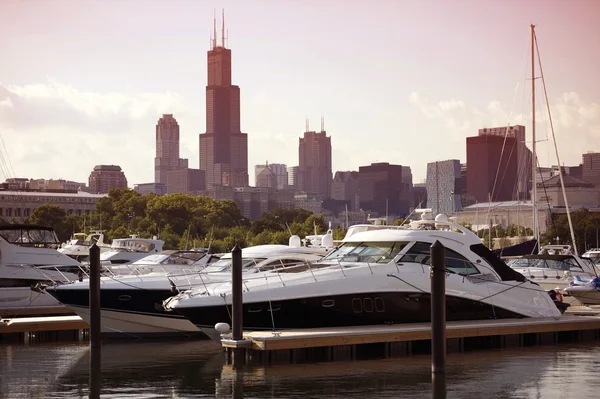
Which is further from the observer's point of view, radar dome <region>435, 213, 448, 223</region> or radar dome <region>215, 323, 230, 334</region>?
radar dome <region>435, 213, 448, 223</region>

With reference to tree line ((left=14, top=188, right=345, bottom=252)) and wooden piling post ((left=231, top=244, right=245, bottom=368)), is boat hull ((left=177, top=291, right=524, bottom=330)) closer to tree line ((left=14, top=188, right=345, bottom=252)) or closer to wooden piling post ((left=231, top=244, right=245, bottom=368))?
wooden piling post ((left=231, top=244, right=245, bottom=368))

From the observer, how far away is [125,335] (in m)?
29.4

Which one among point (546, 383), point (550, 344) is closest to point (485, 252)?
point (550, 344)

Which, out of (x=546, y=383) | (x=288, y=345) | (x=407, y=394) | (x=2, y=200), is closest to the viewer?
(x=407, y=394)

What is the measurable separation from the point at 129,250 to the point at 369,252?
79.6 feet

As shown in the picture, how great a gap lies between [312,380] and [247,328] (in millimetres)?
3642

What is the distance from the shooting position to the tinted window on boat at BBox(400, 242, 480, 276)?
88.4 ft

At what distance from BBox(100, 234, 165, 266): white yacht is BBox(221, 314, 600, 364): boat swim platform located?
2176cm

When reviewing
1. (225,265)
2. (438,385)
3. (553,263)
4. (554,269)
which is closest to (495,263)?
(438,385)

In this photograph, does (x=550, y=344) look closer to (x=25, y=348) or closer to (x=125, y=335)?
(x=125, y=335)

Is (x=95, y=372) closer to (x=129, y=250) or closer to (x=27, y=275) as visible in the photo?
(x=27, y=275)

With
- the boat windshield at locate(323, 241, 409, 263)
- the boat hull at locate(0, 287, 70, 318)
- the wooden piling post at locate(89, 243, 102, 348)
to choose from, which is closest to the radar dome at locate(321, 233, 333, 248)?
the boat hull at locate(0, 287, 70, 318)

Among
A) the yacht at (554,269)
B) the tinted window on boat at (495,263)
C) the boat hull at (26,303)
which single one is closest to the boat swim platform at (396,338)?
the tinted window on boat at (495,263)

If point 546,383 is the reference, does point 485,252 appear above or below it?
above
